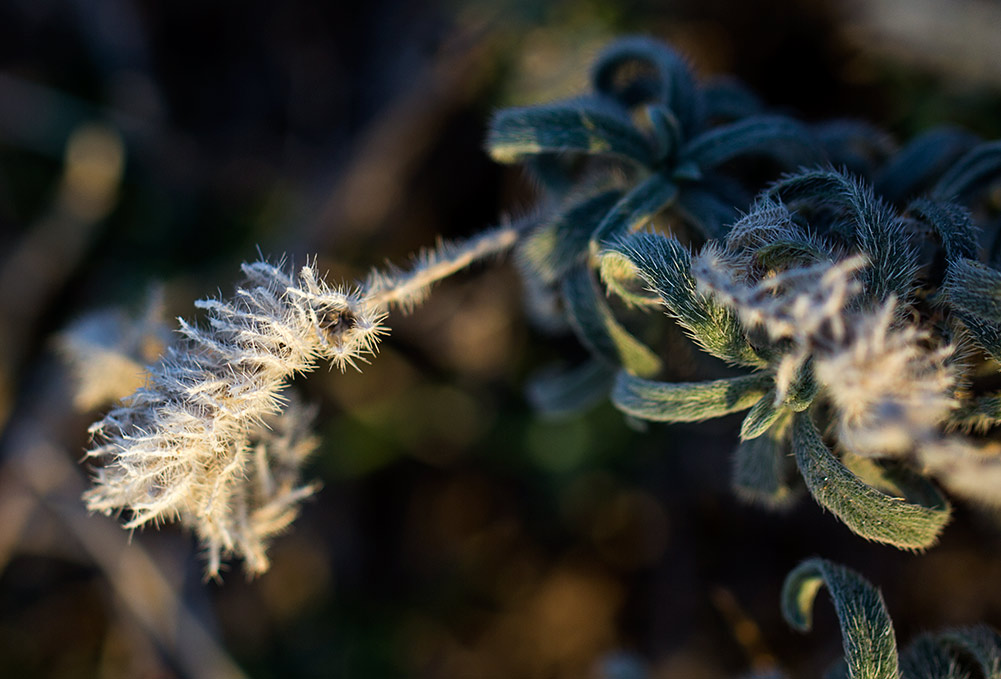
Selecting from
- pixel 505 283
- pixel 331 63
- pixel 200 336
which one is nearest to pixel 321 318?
pixel 200 336

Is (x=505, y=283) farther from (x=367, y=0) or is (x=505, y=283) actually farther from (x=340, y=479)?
(x=367, y=0)

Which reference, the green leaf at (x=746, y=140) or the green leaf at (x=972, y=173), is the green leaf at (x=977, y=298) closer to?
the green leaf at (x=972, y=173)

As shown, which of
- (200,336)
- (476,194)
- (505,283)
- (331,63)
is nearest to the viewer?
(200,336)

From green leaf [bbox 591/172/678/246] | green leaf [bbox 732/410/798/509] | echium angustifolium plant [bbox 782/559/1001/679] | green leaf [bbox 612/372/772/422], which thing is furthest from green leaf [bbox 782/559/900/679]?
green leaf [bbox 591/172/678/246]

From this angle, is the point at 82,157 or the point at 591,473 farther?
the point at 82,157

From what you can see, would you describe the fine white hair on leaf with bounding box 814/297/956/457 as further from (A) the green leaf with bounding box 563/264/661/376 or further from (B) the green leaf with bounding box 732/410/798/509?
(A) the green leaf with bounding box 563/264/661/376

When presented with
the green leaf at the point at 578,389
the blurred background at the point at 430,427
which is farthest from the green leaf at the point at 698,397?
the blurred background at the point at 430,427
